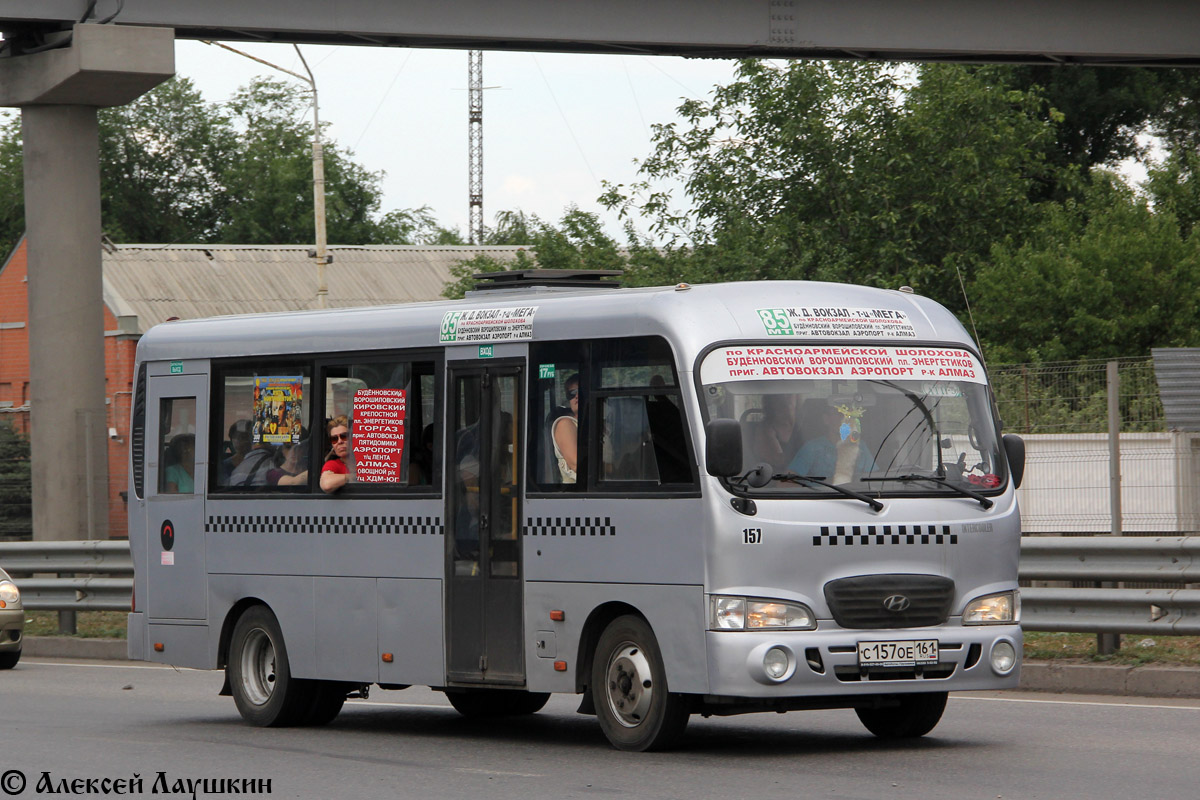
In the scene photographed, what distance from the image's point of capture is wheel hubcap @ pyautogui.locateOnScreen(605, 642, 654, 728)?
10172 millimetres

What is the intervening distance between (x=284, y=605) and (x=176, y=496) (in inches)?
58.2

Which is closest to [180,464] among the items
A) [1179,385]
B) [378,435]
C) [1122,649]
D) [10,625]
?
[378,435]

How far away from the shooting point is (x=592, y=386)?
35.3ft

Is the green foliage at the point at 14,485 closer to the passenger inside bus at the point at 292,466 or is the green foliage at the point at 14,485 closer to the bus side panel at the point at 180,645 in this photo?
the bus side panel at the point at 180,645

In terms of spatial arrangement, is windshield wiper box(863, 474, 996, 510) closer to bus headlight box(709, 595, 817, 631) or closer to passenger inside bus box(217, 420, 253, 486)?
bus headlight box(709, 595, 817, 631)

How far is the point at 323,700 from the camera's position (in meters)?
12.8

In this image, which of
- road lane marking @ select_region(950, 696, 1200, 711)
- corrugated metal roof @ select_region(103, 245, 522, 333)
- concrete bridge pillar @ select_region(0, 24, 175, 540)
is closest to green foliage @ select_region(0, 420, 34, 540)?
concrete bridge pillar @ select_region(0, 24, 175, 540)

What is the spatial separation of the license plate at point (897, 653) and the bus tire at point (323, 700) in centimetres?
425

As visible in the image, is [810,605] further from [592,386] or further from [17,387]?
[17,387]

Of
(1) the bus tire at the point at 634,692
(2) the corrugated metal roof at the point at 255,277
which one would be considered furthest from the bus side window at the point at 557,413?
(2) the corrugated metal roof at the point at 255,277

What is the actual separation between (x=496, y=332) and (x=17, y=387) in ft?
138

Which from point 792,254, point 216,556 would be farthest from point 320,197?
point 216,556

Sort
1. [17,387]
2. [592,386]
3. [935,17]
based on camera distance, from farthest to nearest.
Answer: [17,387] < [935,17] < [592,386]

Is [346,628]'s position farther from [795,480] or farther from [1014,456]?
[1014,456]
